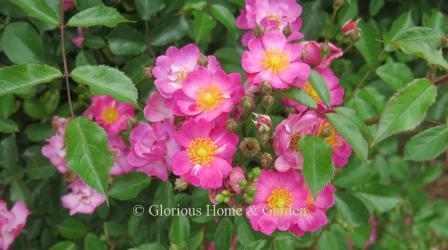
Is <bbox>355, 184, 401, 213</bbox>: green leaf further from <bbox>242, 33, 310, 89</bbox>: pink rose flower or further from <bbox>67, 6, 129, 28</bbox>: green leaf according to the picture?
<bbox>67, 6, 129, 28</bbox>: green leaf

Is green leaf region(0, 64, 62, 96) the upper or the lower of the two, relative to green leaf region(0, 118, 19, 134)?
upper

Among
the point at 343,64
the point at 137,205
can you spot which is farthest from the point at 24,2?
the point at 343,64

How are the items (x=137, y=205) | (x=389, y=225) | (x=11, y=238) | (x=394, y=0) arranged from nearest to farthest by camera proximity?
(x=11, y=238) < (x=137, y=205) < (x=394, y=0) < (x=389, y=225)

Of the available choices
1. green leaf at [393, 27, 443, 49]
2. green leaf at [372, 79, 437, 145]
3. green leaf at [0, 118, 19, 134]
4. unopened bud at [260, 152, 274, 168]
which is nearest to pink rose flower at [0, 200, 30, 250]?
green leaf at [0, 118, 19, 134]

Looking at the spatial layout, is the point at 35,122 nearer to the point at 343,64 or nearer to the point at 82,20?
the point at 82,20

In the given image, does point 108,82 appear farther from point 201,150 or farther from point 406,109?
point 406,109

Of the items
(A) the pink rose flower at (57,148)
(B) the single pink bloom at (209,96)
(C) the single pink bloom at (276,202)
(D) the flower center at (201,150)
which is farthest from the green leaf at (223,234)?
(A) the pink rose flower at (57,148)

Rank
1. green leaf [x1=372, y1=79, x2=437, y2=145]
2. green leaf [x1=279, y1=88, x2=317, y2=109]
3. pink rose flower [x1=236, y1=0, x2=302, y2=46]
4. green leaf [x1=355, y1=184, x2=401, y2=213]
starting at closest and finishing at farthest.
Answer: green leaf [x1=372, y1=79, x2=437, y2=145]
green leaf [x1=279, y1=88, x2=317, y2=109]
pink rose flower [x1=236, y1=0, x2=302, y2=46]
green leaf [x1=355, y1=184, x2=401, y2=213]
